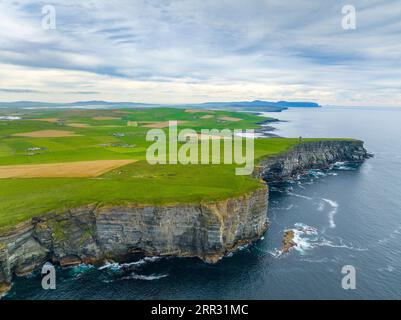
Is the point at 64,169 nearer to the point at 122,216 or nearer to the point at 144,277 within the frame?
the point at 122,216

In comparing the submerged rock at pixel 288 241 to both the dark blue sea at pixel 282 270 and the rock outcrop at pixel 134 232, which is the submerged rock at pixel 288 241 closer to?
the dark blue sea at pixel 282 270

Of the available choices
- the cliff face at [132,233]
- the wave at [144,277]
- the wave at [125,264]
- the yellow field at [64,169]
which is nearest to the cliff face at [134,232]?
the cliff face at [132,233]

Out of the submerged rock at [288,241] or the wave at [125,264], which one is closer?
the wave at [125,264]

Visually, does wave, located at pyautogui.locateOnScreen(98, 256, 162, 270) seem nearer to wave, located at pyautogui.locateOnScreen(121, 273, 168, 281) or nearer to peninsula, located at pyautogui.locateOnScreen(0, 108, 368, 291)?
peninsula, located at pyautogui.locateOnScreen(0, 108, 368, 291)

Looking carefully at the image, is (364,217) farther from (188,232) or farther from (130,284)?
(130,284)

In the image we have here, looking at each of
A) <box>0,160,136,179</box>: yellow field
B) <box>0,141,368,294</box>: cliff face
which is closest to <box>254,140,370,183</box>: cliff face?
<box>0,141,368,294</box>: cliff face
